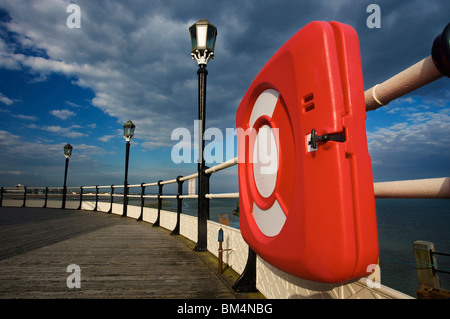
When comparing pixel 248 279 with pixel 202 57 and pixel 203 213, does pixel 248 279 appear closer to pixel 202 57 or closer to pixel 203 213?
pixel 203 213

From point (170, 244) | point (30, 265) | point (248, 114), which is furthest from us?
point (170, 244)

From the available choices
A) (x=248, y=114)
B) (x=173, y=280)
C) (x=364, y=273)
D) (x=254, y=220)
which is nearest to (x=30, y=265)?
(x=173, y=280)

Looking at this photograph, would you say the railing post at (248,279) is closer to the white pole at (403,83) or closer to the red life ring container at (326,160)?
the red life ring container at (326,160)

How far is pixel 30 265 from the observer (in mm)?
2920

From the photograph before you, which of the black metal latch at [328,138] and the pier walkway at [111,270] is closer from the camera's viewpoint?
the black metal latch at [328,138]

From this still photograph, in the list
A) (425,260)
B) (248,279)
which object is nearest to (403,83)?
(248,279)

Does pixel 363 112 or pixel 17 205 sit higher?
pixel 363 112

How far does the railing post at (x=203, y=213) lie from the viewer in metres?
3.81

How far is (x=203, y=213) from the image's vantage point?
3938mm

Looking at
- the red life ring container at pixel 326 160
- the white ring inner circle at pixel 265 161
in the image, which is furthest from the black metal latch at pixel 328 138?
the white ring inner circle at pixel 265 161

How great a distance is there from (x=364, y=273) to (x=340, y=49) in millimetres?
793

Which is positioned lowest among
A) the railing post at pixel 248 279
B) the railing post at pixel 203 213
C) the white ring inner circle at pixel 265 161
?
the railing post at pixel 248 279

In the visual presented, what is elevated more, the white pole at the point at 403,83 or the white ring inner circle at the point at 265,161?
the white pole at the point at 403,83
